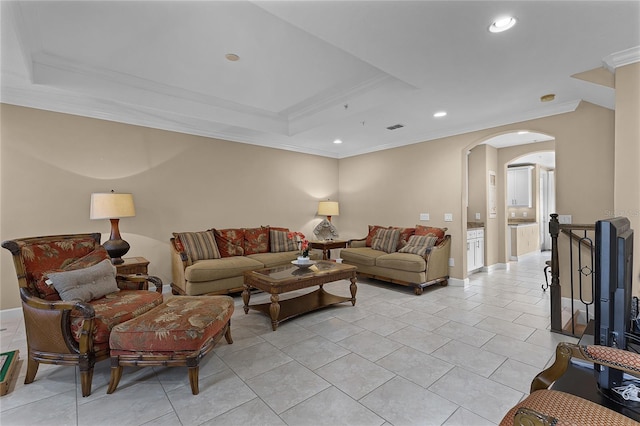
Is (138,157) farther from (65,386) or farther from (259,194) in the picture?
(65,386)

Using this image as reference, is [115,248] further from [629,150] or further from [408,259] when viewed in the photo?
[629,150]

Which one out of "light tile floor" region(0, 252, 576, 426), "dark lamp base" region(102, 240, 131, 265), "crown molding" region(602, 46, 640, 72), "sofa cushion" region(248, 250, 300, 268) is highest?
"crown molding" region(602, 46, 640, 72)

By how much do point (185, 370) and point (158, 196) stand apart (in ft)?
9.36

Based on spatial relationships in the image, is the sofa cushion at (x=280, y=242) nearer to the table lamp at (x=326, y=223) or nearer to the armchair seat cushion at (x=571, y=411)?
the table lamp at (x=326, y=223)

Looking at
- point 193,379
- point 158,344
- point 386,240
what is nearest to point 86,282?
point 158,344

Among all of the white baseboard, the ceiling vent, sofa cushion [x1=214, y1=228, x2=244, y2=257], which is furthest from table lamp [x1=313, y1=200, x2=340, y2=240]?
the white baseboard

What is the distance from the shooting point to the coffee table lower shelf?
10.2ft

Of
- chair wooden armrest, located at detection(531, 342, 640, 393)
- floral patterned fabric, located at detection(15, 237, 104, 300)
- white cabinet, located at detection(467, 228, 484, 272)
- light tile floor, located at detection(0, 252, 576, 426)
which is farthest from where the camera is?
white cabinet, located at detection(467, 228, 484, 272)

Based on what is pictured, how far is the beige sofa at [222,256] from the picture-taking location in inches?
153

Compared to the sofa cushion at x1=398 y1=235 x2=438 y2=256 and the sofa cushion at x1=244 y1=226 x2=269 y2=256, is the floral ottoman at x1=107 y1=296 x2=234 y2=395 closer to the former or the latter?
the sofa cushion at x1=244 y1=226 x2=269 y2=256

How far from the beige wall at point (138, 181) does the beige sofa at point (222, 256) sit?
33cm

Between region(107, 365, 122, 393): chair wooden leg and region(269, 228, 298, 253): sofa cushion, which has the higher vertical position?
region(269, 228, 298, 253): sofa cushion

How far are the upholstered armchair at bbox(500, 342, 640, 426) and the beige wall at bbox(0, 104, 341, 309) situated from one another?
4566 mm

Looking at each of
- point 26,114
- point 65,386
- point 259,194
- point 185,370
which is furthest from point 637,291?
point 26,114
